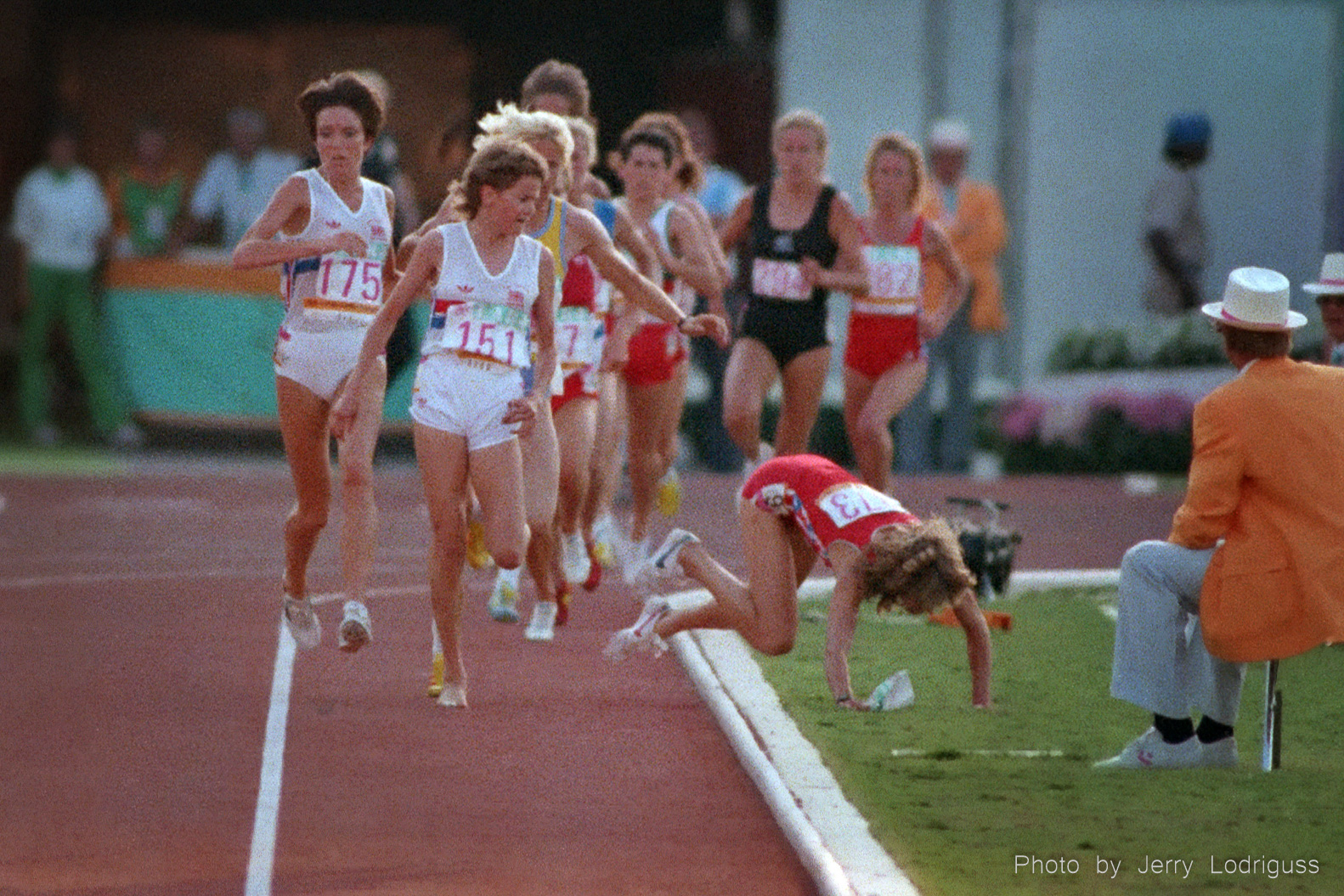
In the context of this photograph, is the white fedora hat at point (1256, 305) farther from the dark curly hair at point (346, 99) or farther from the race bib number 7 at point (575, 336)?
the race bib number 7 at point (575, 336)

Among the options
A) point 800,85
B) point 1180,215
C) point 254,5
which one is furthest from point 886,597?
point 254,5

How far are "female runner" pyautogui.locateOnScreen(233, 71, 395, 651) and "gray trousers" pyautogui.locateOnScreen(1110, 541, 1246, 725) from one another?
9.62ft

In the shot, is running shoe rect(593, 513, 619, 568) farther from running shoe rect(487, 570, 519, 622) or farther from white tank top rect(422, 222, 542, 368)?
white tank top rect(422, 222, 542, 368)

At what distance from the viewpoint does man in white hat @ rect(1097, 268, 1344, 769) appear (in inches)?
331

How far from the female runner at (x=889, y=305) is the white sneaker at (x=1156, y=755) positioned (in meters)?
5.16

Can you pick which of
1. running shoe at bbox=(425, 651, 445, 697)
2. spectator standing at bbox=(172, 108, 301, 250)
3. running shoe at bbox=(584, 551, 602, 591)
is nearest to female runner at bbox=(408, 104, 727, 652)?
running shoe at bbox=(425, 651, 445, 697)

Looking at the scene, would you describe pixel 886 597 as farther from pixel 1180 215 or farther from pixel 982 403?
pixel 982 403

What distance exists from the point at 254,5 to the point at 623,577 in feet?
39.7

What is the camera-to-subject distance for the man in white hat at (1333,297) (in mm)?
11109

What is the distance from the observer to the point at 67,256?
70.9 ft

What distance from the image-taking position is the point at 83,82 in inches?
965

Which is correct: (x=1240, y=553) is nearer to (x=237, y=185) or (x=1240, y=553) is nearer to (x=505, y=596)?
(x=505, y=596)

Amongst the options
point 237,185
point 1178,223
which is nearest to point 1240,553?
point 1178,223

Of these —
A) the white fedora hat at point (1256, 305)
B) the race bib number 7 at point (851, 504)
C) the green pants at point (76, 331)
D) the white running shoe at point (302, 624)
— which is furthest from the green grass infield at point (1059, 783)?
the green pants at point (76, 331)
